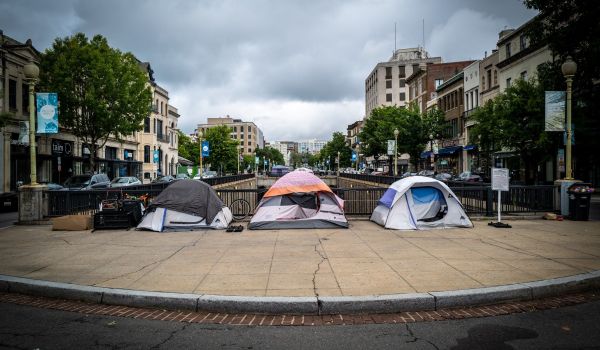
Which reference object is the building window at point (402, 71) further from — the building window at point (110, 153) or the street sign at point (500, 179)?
the street sign at point (500, 179)

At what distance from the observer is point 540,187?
1458 cm

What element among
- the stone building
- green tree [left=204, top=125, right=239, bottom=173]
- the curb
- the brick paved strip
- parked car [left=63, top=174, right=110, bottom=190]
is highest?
the stone building

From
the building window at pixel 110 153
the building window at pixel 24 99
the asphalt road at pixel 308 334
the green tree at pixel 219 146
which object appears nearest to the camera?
the asphalt road at pixel 308 334

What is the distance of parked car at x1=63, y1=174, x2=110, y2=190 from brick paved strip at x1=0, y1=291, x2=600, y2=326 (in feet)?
67.5

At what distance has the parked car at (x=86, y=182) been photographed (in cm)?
2469

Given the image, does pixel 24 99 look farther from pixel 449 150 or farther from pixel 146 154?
pixel 449 150

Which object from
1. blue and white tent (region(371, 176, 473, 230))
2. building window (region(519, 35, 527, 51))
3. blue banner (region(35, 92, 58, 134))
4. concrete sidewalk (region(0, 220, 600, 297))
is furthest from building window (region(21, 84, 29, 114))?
building window (region(519, 35, 527, 51))

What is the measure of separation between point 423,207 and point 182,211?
24.1 feet

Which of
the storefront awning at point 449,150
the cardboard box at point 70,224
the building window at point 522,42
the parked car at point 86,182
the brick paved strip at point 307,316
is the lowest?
the brick paved strip at point 307,316

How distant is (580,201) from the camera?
44.4ft

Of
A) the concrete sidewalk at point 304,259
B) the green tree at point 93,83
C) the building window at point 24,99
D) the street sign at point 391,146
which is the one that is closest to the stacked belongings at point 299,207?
the concrete sidewalk at point 304,259

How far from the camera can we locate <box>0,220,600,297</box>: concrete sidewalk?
6363 millimetres

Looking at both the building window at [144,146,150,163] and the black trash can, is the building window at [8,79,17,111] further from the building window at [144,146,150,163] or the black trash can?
the black trash can

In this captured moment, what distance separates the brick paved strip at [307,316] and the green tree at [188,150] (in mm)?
77831
